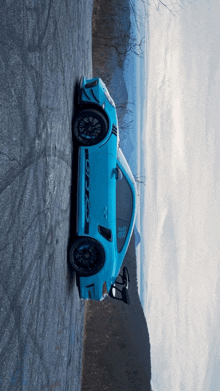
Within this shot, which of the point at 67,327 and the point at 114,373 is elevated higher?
the point at 67,327

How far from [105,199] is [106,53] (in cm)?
643

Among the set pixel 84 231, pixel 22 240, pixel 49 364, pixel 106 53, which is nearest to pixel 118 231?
Answer: pixel 84 231

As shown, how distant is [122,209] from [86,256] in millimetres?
874

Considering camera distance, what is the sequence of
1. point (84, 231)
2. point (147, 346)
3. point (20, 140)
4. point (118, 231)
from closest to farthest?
1. point (20, 140)
2. point (84, 231)
3. point (118, 231)
4. point (147, 346)

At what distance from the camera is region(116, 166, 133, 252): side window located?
5.28 metres

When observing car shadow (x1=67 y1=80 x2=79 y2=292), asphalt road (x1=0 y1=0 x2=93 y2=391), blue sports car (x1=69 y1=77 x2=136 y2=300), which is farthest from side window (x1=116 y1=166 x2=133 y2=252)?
asphalt road (x1=0 y1=0 x2=93 y2=391)

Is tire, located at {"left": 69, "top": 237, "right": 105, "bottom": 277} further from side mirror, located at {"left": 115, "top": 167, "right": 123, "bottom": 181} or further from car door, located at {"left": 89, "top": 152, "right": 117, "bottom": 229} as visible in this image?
side mirror, located at {"left": 115, "top": 167, "right": 123, "bottom": 181}

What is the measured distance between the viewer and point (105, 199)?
16.2 ft

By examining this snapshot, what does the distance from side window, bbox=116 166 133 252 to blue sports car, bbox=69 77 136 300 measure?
8 cm

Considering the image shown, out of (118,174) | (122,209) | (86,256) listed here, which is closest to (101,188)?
(118,174)

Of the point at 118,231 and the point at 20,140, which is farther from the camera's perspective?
the point at 118,231

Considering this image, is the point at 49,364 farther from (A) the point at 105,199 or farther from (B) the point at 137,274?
(B) the point at 137,274

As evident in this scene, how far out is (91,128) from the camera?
501 cm

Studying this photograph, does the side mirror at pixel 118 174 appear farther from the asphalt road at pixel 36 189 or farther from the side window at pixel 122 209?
the asphalt road at pixel 36 189
